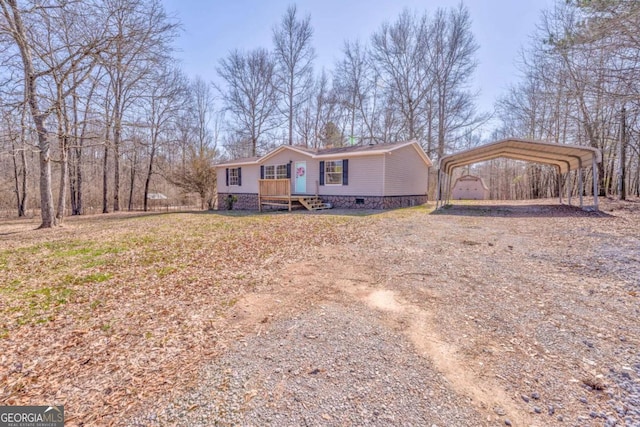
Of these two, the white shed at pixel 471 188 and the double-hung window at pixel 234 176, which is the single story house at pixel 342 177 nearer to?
the double-hung window at pixel 234 176

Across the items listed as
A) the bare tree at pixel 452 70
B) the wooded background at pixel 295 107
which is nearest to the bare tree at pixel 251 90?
the wooded background at pixel 295 107

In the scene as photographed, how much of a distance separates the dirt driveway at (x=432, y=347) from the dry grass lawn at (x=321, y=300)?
0.02 metres

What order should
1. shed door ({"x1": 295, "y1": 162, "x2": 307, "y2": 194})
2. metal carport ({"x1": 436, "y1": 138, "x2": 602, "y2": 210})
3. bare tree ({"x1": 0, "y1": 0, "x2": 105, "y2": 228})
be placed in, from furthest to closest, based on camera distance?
shed door ({"x1": 295, "y1": 162, "x2": 307, "y2": 194})
metal carport ({"x1": 436, "y1": 138, "x2": 602, "y2": 210})
bare tree ({"x1": 0, "y1": 0, "x2": 105, "y2": 228})

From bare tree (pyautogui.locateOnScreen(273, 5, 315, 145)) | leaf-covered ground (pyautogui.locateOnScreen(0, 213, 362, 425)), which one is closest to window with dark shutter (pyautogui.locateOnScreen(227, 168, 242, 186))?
bare tree (pyautogui.locateOnScreen(273, 5, 315, 145))

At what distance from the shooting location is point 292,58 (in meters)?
20.9

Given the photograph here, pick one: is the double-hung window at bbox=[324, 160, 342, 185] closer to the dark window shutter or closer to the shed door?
the dark window shutter

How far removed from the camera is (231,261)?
493 cm

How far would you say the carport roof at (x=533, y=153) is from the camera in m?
9.05

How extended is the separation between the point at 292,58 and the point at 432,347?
2284 centimetres

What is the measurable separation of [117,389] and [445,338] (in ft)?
8.29

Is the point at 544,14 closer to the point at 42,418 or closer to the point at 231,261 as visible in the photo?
the point at 231,261

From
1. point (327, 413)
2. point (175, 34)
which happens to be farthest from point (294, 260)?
point (175, 34)

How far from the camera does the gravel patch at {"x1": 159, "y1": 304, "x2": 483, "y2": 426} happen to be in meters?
1.61

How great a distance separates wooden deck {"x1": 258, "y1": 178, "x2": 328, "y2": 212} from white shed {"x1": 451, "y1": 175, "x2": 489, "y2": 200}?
43.0ft
